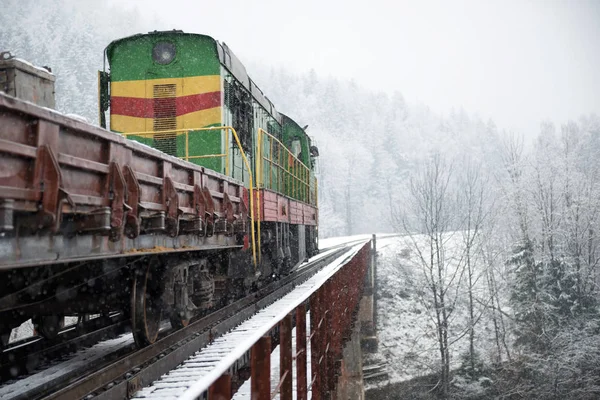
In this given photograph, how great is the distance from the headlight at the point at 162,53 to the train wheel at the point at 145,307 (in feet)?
14.6

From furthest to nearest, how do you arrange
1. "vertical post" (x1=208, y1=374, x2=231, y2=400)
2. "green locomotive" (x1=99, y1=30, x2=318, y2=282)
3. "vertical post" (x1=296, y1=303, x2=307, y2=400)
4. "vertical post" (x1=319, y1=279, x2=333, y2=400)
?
1. "green locomotive" (x1=99, y1=30, x2=318, y2=282)
2. "vertical post" (x1=319, y1=279, x2=333, y2=400)
3. "vertical post" (x1=296, y1=303, x2=307, y2=400)
4. "vertical post" (x1=208, y1=374, x2=231, y2=400)

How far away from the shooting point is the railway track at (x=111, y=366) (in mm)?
3607

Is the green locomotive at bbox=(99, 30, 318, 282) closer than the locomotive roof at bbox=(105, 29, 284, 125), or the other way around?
the green locomotive at bbox=(99, 30, 318, 282)

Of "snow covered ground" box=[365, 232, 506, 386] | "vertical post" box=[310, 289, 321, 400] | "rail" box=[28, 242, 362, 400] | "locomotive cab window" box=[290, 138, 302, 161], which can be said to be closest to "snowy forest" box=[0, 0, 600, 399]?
"snow covered ground" box=[365, 232, 506, 386]

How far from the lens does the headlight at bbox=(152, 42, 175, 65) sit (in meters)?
8.39

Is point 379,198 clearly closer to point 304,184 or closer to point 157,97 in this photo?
point 304,184

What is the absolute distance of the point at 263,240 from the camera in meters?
8.79

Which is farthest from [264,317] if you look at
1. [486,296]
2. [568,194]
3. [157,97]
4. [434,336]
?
[568,194]

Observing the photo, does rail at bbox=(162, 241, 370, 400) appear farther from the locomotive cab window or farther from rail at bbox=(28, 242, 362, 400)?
the locomotive cab window

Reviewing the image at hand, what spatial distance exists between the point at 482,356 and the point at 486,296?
5.20 m

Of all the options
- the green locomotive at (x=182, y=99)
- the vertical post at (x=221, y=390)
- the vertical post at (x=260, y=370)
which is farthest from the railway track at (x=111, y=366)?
the green locomotive at (x=182, y=99)

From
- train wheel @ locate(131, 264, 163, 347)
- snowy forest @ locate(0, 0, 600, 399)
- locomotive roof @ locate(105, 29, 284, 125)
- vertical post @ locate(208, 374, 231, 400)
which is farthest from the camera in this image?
snowy forest @ locate(0, 0, 600, 399)

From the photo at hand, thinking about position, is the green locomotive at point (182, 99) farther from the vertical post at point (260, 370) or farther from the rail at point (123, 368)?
the vertical post at point (260, 370)

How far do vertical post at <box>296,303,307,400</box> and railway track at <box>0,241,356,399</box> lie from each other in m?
1.16
